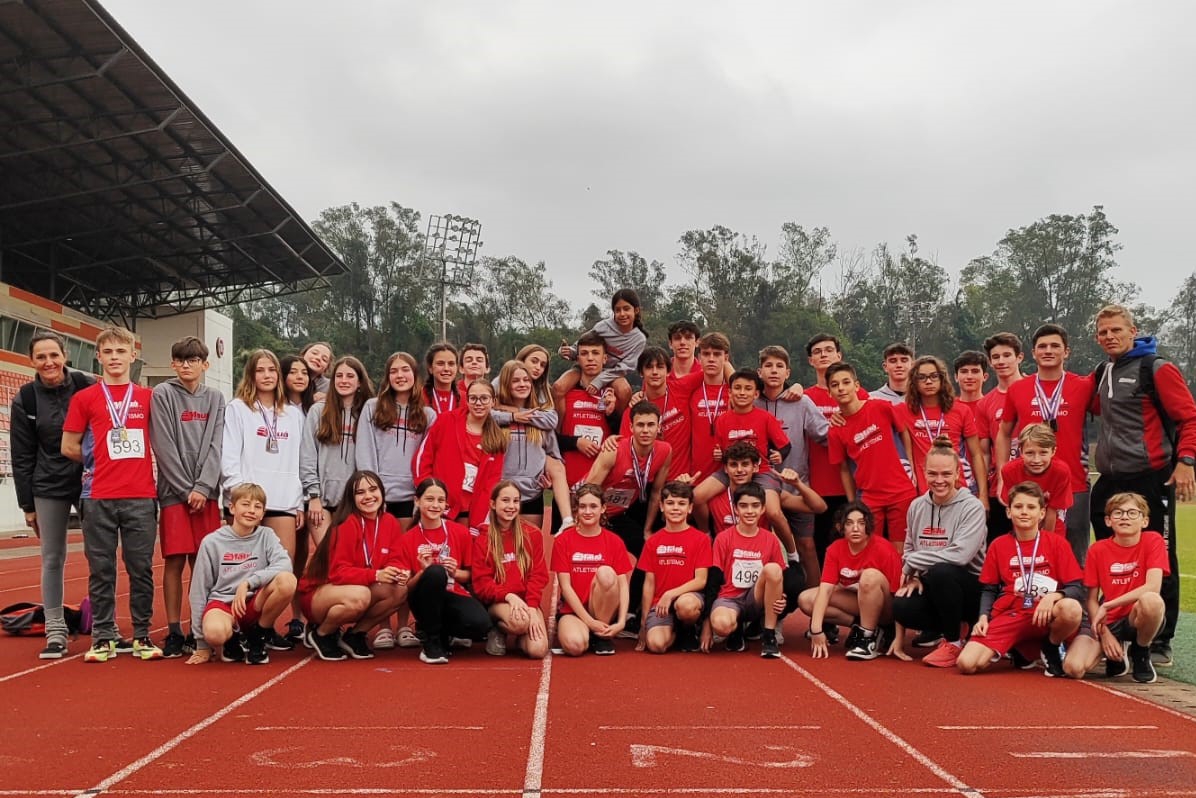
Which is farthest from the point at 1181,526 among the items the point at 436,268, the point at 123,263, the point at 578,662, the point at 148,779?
the point at 436,268

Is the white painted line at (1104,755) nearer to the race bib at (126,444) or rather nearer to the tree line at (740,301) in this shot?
the race bib at (126,444)

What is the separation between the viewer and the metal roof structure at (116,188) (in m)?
18.0

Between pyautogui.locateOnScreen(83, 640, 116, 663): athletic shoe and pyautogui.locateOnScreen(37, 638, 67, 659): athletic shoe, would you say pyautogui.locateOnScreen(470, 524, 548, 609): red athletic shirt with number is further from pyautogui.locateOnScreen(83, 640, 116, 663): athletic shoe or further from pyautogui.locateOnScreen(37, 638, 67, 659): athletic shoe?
pyautogui.locateOnScreen(37, 638, 67, 659): athletic shoe

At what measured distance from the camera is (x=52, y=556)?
6.40 m

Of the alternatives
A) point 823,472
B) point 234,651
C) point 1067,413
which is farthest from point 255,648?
point 1067,413

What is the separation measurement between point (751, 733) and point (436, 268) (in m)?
60.3

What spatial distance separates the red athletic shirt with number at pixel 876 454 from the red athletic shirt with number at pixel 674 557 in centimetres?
111

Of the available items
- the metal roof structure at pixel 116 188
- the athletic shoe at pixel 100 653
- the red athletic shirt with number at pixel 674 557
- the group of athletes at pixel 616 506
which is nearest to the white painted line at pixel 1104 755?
the group of athletes at pixel 616 506

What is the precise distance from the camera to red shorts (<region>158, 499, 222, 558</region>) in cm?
624

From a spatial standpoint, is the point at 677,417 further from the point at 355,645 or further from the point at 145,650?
the point at 145,650

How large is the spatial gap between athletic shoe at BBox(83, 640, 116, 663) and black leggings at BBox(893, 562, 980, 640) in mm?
4558

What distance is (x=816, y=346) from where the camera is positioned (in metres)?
7.41

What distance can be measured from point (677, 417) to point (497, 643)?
201cm

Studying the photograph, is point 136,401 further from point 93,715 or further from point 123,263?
point 123,263
